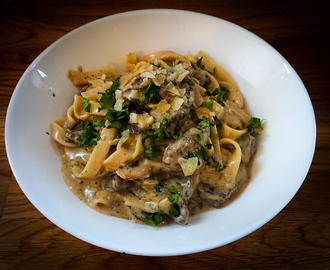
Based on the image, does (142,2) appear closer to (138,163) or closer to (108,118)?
(108,118)

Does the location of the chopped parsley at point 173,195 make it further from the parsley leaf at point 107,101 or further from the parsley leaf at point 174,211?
the parsley leaf at point 107,101

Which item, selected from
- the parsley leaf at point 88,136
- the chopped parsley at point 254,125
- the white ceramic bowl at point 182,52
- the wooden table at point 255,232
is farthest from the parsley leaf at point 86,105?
the chopped parsley at point 254,125

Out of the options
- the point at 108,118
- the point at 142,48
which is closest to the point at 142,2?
the point at 142,48

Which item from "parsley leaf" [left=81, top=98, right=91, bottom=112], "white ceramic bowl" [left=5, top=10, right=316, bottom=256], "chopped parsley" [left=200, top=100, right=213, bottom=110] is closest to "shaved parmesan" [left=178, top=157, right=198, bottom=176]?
"white ceramic bowl" [left=5, top=10, right=316, bottom=256]

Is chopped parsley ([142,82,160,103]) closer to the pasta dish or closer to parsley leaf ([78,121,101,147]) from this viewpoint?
the pasta dish

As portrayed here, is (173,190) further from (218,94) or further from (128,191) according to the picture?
(218,94)

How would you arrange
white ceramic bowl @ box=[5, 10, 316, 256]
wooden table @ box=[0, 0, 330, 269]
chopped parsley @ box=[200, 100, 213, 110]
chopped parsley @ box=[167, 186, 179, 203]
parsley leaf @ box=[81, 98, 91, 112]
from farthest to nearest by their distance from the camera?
parsley leaf @ box=[81, 98, 91, 112] < chopped parsley @ box=[200, 100, 213, 110] < wooden table @ box=[0, 0, 330, 269] < chopped parsley @ box=[167, 186, 179, 203] < white ceramic bowl @ box=[5, 10, 316, 256]

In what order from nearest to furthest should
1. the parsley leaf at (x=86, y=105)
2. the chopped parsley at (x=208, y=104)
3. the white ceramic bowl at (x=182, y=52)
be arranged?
the white ceramic bowl at (x=182, y=52) → the chopped parsley at (x=208, y=104) → the parsley leaf at (x=86, y=105)
